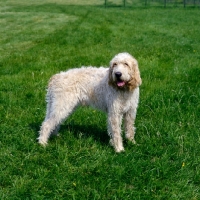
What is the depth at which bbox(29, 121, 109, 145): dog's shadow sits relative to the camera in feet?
19.9

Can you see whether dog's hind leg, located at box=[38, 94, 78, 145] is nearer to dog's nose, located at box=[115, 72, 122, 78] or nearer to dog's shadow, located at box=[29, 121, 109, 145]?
dog's shadow, located at box=[29, 121, 109, 145]

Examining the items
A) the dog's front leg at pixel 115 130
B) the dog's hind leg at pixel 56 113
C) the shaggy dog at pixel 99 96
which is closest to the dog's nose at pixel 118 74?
the shaggy dog at pixel 99 96

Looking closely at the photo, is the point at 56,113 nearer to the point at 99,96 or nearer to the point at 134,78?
the point at 99,96

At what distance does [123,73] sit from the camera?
5.16m

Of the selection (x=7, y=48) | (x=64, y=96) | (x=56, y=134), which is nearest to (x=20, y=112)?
(x=56, y=134)

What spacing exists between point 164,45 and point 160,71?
4.51 meters

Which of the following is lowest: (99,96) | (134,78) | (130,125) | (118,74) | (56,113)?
(130,125)

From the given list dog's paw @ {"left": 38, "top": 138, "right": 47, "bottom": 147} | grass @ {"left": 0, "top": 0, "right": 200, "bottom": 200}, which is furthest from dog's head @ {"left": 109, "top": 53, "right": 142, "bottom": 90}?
dog's paw @ {"left": 38, "top": 138, "right": 47, "bottom": 147}

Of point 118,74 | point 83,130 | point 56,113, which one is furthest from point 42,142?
point 118,74

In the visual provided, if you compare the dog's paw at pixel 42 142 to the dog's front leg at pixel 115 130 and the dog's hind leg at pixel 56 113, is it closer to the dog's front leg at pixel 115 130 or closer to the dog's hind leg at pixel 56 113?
the dog's hind leg at pixel 56 113

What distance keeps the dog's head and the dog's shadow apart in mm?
1084

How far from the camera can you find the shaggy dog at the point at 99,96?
542cm

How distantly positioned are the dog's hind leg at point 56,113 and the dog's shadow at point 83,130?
0.95 ft

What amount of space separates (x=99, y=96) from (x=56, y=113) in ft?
2.51
